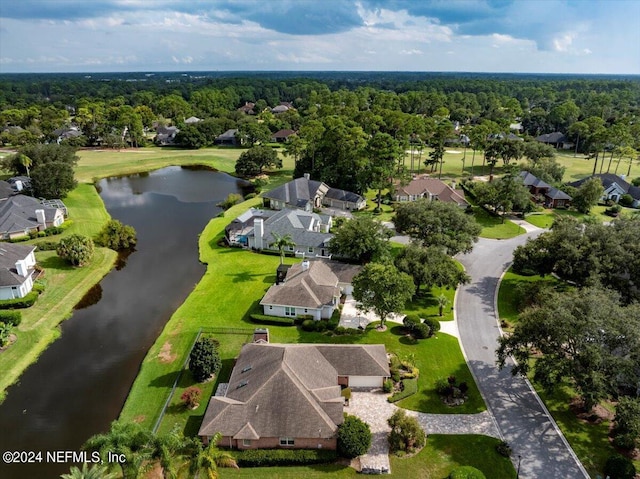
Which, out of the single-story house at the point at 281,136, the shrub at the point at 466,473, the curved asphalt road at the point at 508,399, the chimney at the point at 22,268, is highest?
the single-story house at the point at 281,136

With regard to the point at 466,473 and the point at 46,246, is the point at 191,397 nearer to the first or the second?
the point at 466,473

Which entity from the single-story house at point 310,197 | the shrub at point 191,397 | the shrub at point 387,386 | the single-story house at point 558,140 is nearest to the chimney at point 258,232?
the single-story house at point 310,197

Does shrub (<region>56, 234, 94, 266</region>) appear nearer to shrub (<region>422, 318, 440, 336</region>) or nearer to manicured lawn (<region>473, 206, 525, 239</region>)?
shrub (<region>422, 318, 440, 336</region>)

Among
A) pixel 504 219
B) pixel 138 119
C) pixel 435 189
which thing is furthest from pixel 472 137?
pixel 138 119

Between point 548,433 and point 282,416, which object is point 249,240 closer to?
point 282,416

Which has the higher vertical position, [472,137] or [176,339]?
[472,137]

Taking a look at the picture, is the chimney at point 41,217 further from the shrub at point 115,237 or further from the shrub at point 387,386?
the shrub at point 387,386

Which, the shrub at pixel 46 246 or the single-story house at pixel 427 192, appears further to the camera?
the single-story house at pixel 427 192
